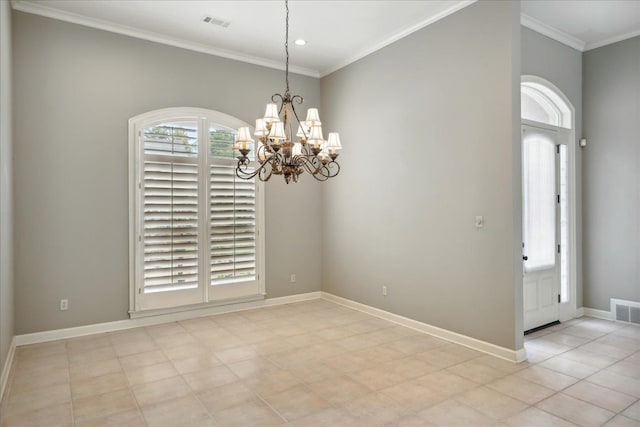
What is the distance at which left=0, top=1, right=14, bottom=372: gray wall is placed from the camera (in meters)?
3.28

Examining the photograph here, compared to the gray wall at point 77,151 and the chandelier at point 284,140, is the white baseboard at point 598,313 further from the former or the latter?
the gray wall at point 77,151

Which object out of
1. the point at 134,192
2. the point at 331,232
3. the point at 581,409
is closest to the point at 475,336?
the point at 581,409

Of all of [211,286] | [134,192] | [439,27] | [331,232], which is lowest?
[211,286]

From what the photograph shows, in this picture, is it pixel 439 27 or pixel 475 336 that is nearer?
pixel 475 336

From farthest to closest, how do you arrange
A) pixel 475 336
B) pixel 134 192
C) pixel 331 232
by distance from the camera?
pixel 331 232 → pixel 134 192 → pixel 475 336

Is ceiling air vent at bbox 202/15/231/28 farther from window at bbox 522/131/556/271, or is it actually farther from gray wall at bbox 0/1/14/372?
window at bbox 522/131/556/271

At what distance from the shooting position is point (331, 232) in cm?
621

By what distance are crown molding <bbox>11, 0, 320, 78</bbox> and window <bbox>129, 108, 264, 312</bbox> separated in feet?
2.83

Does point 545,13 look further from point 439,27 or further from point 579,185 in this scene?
point 579,185

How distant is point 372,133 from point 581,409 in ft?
12.3

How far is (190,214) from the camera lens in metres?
5.09

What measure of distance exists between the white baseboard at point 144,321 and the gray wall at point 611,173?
4014 mm

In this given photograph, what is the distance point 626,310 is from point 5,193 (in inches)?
271

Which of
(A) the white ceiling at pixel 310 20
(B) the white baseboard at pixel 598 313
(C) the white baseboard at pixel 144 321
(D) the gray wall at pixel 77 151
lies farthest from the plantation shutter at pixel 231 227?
(B) the white baseboard at pixel 598 313
